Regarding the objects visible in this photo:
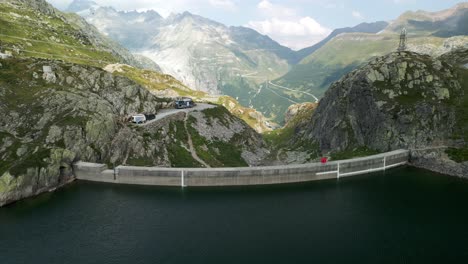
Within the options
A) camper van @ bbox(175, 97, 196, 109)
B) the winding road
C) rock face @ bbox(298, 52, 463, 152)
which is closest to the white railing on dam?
the winding road

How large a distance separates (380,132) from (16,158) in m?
99.0

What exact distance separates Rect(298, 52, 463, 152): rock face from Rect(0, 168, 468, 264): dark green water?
873 inches

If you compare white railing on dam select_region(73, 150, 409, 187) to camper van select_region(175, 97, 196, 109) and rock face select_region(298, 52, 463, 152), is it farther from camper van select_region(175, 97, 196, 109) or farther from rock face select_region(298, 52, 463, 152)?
camper van select_region(175, 97, 196, 109)

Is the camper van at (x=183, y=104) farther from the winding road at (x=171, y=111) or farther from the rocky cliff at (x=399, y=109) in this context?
the rocky cliff at (x=399, y=109)

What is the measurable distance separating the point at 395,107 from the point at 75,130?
9318cm

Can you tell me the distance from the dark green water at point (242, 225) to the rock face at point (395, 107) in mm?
22184

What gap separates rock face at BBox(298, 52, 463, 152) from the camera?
352 feet

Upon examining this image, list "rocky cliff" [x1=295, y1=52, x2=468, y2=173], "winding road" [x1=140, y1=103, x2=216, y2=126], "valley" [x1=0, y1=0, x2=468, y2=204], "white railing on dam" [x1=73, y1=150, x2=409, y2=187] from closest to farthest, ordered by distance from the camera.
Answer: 1. "valley" [x1=0, y1=0, x2=468, y2=204]
2. "white railing on dam" [x1=73, y1=150, x2=409, y2=187]
3. "rocky cliff" [x1=295, y1=52, x2=468, y2=173]
4. "winding road" [x1=140, y1=103, x2=216, y2=126]

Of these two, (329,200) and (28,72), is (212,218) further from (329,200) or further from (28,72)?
(28,72)

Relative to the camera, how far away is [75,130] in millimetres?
88062

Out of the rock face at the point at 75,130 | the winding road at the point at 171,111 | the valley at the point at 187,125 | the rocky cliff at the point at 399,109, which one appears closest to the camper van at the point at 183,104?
the winding road at the point at 171,111

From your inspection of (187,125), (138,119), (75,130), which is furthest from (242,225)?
(187,125)

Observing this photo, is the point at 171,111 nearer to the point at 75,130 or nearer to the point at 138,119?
the point at 138,119

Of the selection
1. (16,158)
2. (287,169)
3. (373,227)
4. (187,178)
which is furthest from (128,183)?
(373,227)
